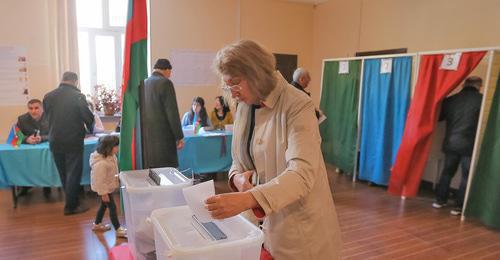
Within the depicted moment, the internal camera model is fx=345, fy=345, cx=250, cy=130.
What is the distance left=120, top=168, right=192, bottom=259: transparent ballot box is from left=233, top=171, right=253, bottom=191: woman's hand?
24 cm

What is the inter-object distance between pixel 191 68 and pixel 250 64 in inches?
180

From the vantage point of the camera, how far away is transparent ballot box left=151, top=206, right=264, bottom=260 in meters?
0.83

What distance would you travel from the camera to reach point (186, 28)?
526 cm

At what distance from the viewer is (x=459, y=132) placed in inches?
137

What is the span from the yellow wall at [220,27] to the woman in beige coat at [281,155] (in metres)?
4.36

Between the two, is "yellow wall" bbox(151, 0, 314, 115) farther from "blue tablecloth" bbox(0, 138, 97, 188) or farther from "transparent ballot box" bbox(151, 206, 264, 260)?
"transparent ballot box" bbox(151, 206, 264, 260)

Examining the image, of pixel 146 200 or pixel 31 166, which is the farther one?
pixel 31 166

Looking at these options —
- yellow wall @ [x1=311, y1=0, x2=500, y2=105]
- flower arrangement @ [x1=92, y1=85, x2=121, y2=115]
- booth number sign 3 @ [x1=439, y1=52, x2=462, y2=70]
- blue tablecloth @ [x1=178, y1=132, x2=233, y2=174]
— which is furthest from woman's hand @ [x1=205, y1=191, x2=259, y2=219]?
flower arrangement @ [x1=92, y1=85, x2=121, y2=115]

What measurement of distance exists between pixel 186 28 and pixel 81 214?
123 inches

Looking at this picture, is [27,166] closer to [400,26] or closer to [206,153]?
[206,153]

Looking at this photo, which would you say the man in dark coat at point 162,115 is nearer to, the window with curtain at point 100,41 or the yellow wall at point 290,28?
the yellow wall at point 290,28

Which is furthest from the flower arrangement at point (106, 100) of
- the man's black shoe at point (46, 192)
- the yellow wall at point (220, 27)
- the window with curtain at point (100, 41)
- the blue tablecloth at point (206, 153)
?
the blue tablecloth at point (206, 153)

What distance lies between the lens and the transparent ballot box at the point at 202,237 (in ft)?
2.71

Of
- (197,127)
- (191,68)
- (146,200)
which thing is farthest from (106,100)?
(146,200)
